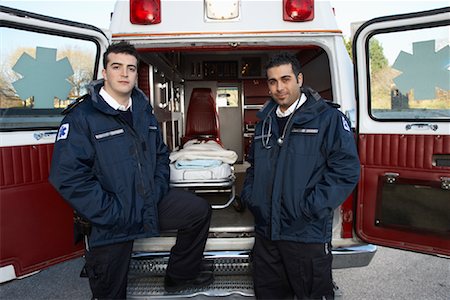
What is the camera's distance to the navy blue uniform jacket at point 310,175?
2068 millimetres

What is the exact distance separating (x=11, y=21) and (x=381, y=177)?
2558mm

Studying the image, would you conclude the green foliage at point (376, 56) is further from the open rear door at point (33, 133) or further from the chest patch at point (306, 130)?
the open rear door at point (33, 133)

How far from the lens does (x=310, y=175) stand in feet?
7.00

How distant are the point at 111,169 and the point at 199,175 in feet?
3.92

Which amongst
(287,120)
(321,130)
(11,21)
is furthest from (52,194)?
(321,130)

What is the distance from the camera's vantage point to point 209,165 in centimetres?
328

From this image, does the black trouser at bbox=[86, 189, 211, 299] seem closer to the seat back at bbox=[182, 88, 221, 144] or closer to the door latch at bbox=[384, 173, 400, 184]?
the door latch at bbox=[384, 173, 400, 184]

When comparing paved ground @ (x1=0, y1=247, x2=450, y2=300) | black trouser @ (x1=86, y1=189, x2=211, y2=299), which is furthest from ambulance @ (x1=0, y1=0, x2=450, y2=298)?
paved ground @ (x1=0, y1=247, x2=450, y2=300)

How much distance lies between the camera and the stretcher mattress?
320 centimetres

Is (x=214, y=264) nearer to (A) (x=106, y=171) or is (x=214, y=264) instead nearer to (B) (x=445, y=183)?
(A) (x=106, y=171)

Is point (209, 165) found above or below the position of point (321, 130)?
below

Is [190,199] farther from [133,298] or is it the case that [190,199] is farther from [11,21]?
[11,21]

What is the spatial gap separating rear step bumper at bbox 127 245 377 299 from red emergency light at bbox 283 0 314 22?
1596 millimetres

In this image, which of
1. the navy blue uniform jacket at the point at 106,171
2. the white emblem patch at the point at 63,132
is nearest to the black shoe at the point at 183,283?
the navy blue uniform jacket at the point at 106,171
